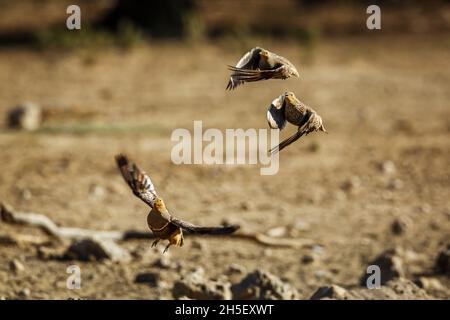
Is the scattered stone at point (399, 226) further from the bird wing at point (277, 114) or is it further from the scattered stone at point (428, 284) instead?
the bird wing at point (277, 114)

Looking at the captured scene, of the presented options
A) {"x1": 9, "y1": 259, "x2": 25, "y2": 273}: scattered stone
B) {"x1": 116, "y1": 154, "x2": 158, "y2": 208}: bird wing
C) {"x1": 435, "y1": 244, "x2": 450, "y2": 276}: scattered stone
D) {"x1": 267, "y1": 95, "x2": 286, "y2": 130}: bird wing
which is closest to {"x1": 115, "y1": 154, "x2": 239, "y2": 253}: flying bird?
{"x1": 116, "y1": 154, "x2": 158, "y2": 208}: bird wing

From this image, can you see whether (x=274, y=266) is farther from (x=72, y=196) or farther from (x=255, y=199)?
(x=72, y=196)

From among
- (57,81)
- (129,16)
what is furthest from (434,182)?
(129,16)

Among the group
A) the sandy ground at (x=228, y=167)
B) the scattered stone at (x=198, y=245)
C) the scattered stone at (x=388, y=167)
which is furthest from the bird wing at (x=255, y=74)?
the scattered stone at (x=388, y=167)

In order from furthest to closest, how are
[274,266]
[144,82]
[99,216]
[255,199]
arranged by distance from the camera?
[144,82]
[255,199]
[99,216]
[274,266]

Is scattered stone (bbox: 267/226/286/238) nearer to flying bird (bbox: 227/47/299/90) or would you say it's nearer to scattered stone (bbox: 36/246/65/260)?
scattered stone (bbox: 36/246/65/260)

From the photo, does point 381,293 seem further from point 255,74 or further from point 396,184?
point 396,184

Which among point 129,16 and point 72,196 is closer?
point 72,196
